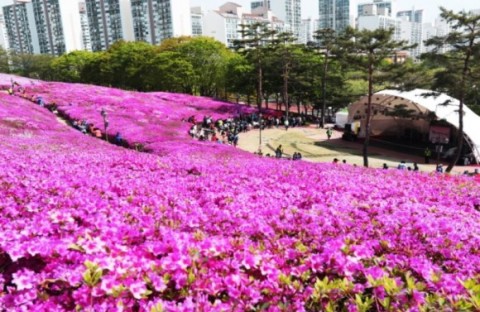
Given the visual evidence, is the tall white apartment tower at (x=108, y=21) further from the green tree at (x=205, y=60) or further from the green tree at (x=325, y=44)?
the green tree at (x=325, y=44)

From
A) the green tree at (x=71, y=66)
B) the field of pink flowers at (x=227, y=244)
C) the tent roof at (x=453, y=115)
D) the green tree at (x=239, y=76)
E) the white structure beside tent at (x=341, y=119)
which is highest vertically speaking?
the green tree at (x=71, y=66)

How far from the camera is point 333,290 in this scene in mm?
3879

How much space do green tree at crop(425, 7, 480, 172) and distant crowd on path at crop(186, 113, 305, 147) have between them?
52.4ft

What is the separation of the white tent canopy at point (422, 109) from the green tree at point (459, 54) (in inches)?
84.8

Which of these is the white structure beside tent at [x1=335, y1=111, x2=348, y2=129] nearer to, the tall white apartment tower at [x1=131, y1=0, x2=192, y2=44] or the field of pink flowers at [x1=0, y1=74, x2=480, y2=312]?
the field of pink flowers at [x1=0, y1=74, x2=480, y2=312]

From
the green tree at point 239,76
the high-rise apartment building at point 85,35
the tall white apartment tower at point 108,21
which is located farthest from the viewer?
the high-rise apartment building at point 85,35

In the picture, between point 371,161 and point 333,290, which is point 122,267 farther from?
point 371,161

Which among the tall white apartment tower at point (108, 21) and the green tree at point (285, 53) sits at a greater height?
the tall white apartment tower at point (108, 21)

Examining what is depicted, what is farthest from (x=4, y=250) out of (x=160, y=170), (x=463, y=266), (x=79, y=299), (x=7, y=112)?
(x=7, y=112)

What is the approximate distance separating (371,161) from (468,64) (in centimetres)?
1093

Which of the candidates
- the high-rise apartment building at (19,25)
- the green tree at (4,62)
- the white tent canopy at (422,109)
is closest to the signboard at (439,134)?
the white tent canopy at (422,109)

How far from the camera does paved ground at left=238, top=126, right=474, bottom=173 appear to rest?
3484 cm

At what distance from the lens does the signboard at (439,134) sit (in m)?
36.6

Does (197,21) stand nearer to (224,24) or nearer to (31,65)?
(224,24)
